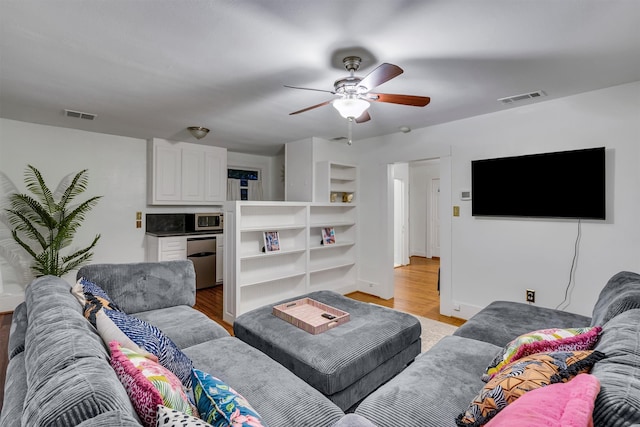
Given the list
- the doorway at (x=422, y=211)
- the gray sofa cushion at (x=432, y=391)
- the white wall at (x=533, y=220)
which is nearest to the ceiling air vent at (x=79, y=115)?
the white wall at (x=533, y=220)

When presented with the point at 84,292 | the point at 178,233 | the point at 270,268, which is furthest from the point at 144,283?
the point at 178,233

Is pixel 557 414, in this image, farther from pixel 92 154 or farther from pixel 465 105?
pixel 92 154

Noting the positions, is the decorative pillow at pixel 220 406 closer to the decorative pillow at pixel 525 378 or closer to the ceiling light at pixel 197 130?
the decorative pillow at pixel 525 378

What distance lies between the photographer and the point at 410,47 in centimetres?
198

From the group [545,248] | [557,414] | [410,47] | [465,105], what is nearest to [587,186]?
[545,248]

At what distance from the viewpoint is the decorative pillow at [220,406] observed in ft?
2.86

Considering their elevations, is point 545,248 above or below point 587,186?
below

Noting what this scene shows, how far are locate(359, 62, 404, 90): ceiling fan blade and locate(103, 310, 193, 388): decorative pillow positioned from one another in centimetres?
177

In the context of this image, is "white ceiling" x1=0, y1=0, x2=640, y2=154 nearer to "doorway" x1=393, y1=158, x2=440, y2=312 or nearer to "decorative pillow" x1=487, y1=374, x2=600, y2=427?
"decorative pillow" x1=487, y1=374, x2=600, y2=427

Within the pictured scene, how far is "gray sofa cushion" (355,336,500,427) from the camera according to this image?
1271mm

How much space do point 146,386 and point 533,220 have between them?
3.57 meters

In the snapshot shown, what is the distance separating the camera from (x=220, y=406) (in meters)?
0.92

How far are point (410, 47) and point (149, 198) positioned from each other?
435cm

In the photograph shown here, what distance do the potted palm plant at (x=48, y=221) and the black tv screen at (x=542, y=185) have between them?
498cm
